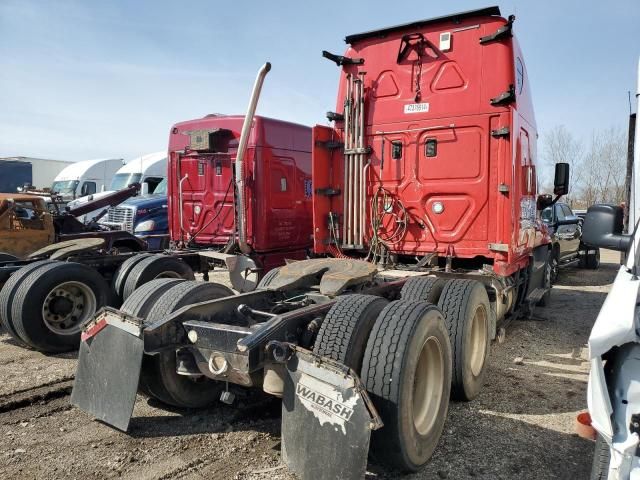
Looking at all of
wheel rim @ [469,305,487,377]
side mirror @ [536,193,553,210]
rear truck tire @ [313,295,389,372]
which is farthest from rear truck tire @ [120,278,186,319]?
side mirror @ [536,193,553,210]

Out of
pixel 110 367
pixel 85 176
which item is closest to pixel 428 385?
pixel 110 367

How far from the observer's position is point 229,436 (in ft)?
11.6

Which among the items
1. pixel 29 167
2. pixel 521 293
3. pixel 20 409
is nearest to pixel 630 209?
pixel 521 293

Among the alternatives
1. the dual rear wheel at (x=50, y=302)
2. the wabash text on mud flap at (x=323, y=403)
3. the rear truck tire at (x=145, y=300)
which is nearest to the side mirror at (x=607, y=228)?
the wabash text on mud flap at (x=323, y=403)

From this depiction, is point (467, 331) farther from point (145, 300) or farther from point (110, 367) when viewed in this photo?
point (110, 367)

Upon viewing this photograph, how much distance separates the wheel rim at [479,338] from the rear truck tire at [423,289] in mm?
387

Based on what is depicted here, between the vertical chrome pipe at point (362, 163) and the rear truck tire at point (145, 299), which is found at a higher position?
the vertical chrome pipe at point (362, 163)

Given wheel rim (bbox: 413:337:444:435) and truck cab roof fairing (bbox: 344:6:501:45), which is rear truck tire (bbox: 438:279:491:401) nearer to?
wheel rim (bbox: 413:337:444:435)

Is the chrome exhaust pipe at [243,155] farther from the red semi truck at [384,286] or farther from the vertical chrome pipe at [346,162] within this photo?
the vertical chrome pipe at [346,162]

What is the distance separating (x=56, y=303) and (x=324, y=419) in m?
4.27

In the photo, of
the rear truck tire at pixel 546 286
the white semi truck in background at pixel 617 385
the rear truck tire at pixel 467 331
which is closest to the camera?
the white semi truck in background at pixel 617 385

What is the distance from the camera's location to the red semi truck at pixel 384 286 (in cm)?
278

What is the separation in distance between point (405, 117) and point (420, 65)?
607 millimetres

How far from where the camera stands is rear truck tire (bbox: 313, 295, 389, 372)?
3.00 metres
